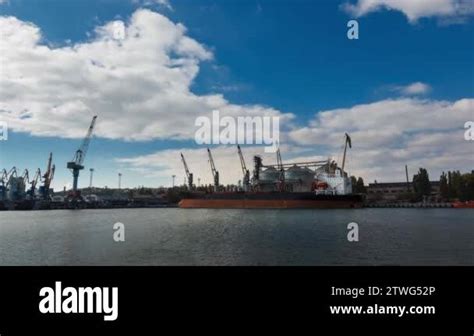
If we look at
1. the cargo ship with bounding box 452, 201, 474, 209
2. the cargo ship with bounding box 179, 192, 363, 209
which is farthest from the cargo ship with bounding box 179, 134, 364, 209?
the cargo ship with bounding box 452, 201, 474, 209

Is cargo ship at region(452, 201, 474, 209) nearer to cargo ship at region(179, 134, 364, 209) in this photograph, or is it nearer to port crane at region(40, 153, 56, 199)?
cargo ship at region(179, 134, 364, 209)

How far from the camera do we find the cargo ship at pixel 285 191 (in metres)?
114

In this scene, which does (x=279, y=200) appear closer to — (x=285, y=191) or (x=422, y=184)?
(x=285, y=191)

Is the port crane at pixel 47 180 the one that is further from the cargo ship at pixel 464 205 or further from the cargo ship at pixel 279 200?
the cargo ship at pixel 464 205

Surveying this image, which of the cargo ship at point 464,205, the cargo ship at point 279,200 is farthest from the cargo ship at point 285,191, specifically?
the cargo ship at point 464,205

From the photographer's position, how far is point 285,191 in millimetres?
126750
